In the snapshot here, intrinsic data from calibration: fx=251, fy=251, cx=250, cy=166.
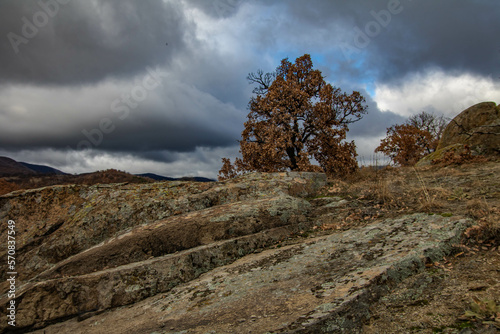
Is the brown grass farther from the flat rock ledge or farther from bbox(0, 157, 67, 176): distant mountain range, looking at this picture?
bbox(0, 157, 67, 176): distant mountain range

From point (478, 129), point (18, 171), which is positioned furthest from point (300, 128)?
point (18, 171)

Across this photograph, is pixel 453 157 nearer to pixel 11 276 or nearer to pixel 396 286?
pixel 396 286

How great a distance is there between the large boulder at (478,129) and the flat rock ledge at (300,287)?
12.4 m

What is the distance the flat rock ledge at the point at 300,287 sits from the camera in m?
2.58

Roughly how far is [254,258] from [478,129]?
1619 cm

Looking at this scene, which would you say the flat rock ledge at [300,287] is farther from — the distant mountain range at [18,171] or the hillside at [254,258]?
the distant mountain range at [18,171]

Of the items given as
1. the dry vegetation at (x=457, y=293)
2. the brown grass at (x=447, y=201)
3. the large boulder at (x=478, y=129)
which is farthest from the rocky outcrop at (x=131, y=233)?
the large boulder at (x=478, y=129)

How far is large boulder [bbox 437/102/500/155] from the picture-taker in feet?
42.3

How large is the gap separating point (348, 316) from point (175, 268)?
3.17 metres

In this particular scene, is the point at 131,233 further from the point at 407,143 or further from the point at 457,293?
the point at 407,143

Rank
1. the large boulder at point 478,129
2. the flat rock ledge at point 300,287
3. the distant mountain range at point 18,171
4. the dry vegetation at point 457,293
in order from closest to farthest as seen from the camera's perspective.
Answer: the dry vegetation at point 457,293 < the flat rock ledge at point 300,287 < the large boulder at point 478,129 < the distant mountain range at point 18,171

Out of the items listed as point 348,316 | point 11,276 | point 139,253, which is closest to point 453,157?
point 348,316

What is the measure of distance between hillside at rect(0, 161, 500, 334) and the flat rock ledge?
0.06 ft

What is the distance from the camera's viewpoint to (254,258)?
4574 millimetres
